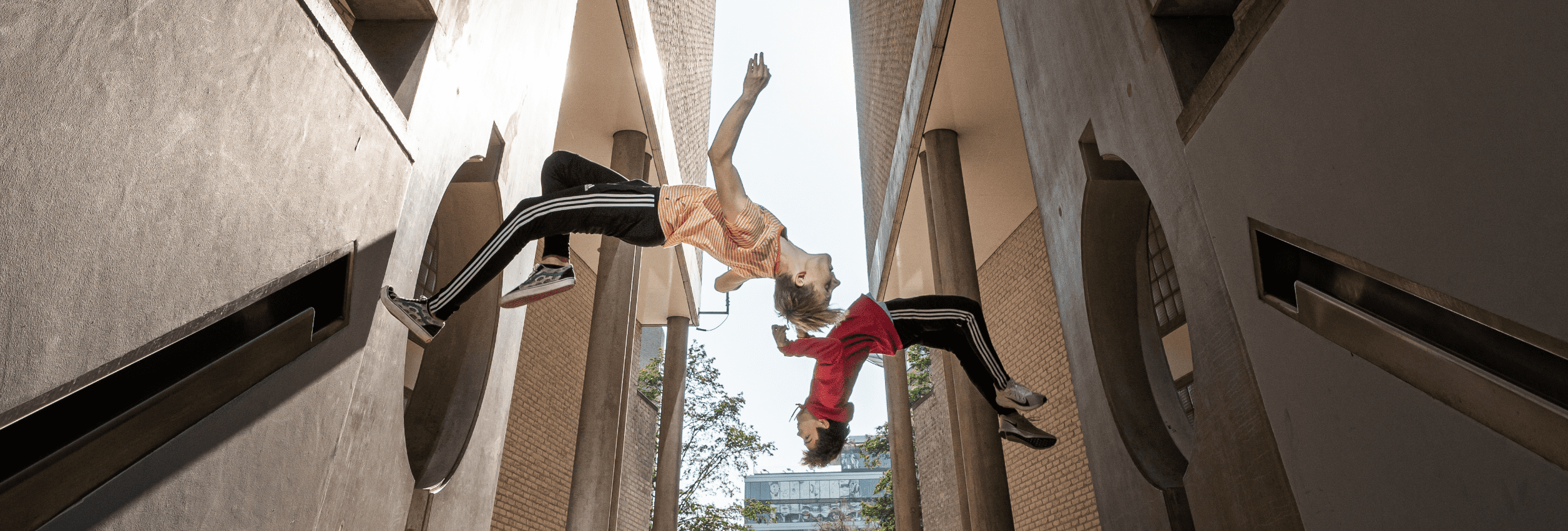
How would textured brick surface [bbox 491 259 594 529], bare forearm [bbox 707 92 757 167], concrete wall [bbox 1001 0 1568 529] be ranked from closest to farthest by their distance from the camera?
concrete wall [bbox 1001 0 1568 529] → bare forearm [bbox 707 92 757 167] → textured brick surface [bbox 491 259 594 529]

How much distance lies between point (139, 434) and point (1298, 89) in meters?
2.87

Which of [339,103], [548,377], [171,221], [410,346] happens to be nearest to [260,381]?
[171,221]

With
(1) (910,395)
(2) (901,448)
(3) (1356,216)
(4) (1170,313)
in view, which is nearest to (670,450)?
(2) (901,448)

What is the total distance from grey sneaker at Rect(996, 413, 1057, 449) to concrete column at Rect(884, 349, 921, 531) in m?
7.51

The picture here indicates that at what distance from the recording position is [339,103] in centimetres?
239

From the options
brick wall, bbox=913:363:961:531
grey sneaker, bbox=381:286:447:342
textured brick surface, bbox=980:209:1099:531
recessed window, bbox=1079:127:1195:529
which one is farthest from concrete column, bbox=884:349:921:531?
grey sneaker, bbox=381:286:447:342

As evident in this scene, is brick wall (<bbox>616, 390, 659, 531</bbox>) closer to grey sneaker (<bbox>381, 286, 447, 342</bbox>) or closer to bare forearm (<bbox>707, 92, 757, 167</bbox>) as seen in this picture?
grey sneaker (<bbox>381, 286, 447, 342</bbox>)

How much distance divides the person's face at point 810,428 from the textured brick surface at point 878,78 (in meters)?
6.28

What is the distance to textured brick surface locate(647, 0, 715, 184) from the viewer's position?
935cm

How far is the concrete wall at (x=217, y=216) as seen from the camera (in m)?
1.37

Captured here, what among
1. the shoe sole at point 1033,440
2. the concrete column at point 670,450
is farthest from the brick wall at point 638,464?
the shoe sole at point 1033,440

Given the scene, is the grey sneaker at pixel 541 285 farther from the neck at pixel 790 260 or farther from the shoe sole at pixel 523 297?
the neck at pixel 790 260

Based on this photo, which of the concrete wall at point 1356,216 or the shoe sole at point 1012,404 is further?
the shoe sole at point 1012,404

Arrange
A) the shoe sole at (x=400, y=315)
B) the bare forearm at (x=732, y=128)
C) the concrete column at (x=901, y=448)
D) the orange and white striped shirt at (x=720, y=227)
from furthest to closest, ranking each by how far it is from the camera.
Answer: the concrete column at (x=901, y=448), the orange and white striped shirt at (x=720, y=227), the bare forearm at (x=732, y=128), the shoe sole at (x=400, y=315)
